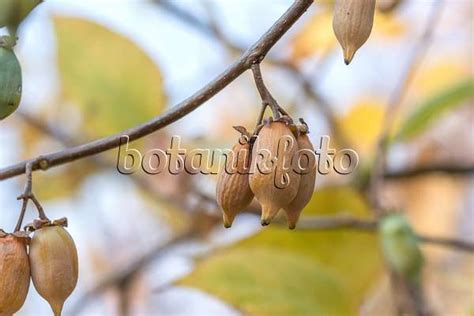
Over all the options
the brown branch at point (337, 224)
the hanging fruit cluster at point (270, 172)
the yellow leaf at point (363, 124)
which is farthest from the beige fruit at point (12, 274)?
the yellow leaf at point (363, 124)

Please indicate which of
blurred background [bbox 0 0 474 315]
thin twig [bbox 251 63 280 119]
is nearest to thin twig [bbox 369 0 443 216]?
blurred background [bbox 0 0 474 315]

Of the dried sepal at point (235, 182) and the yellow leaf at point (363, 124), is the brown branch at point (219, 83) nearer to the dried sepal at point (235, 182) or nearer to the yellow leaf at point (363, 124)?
the dried sepal at point (235, 182)

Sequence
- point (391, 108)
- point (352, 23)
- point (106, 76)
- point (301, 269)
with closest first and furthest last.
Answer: point (352, 23) → point (301, 269) → point (391, 108) → point (106, 76)

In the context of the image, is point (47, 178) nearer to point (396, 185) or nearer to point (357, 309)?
point (396, 185)

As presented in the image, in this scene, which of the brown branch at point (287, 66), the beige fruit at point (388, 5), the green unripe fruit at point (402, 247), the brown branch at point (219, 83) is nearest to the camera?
the brown branch at point (219, 83)

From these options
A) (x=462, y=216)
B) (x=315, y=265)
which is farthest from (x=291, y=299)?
(x=462, y=216)

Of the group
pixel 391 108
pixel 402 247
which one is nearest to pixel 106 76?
pixel 391 108

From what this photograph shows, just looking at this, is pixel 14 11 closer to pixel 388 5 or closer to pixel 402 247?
pixel 402 247
